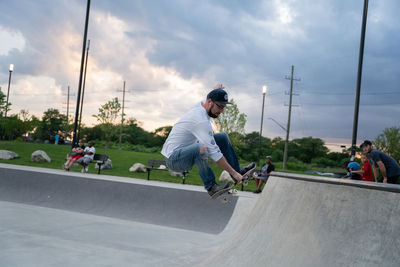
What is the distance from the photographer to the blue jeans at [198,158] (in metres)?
4.02

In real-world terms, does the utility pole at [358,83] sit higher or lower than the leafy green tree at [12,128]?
higher

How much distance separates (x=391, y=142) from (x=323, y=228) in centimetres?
3787

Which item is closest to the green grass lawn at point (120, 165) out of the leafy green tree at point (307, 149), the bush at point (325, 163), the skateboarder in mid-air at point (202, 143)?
the skateboarder in mid-air at point (202, 143)

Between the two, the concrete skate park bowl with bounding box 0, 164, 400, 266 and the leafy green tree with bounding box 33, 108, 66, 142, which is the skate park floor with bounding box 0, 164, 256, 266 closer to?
the concrete skate park bowl with bounding box 0, 164, 400, 266

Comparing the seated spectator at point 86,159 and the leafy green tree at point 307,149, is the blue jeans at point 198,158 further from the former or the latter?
the leafy green tree at point 307,149

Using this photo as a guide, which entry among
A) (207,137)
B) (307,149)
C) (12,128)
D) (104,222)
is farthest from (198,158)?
(307,149)

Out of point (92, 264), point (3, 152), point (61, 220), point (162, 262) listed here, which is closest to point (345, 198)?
point (162, 262)

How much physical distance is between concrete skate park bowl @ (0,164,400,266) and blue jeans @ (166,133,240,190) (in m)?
0.68

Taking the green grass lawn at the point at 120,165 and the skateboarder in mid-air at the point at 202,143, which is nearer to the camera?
the skateboarder in mid-air at the point at 202,143

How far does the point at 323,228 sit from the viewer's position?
3.01 metres

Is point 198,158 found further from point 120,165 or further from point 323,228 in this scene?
point 120,165

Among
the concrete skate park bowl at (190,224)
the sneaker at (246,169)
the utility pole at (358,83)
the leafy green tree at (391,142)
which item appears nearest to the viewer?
the concrete skate park bowl at (190,224)

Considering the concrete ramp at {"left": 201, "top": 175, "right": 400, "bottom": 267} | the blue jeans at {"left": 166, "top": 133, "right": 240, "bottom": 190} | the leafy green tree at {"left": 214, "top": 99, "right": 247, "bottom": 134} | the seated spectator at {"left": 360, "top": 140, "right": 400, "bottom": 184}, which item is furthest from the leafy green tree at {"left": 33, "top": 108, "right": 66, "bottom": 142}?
the concrete ramp at {"left": 201, "top": 175, "right": 400, "bottom": 267}

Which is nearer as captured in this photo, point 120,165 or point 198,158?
point 198,158
